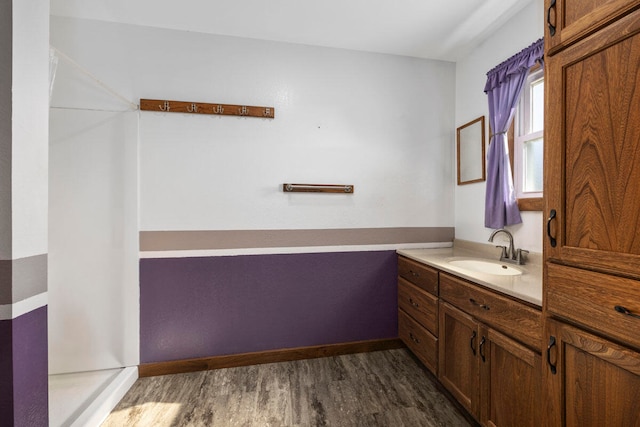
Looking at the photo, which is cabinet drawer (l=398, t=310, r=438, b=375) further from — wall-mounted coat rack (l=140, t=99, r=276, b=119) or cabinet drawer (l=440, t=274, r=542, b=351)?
wall-mounted coat rack (l=140, t=99, r=276, b=119)

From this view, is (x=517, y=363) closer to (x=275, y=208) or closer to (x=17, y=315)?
(x=275, y=208)

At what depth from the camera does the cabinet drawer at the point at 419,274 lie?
1854 mm

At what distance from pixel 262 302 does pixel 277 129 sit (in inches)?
54.1

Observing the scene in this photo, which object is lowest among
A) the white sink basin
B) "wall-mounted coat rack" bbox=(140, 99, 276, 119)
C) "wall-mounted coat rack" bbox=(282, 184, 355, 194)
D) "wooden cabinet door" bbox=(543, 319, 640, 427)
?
"wooden cabinet door" bbox=(543, 319, 640, 427)

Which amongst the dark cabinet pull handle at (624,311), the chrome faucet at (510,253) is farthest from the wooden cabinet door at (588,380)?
the chrome faucet at (510,253)

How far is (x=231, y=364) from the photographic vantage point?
213 centimetres

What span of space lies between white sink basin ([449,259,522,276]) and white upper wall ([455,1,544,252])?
0.19 meters

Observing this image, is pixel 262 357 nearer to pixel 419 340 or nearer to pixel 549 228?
pixel 419 340

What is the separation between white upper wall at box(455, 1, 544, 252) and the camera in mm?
1758

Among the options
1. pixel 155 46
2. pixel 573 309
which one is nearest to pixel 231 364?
pixel 573 309

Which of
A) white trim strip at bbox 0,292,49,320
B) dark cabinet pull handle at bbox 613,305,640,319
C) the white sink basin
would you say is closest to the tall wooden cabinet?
dark cabinet pull handle at bbox 613,305,640,319

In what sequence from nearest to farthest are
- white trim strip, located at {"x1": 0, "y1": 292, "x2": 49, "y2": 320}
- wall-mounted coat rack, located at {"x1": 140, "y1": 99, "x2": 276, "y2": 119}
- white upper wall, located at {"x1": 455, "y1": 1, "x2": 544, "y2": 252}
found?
white trim strip, located at {"x1": 0, "y1": 292, "x2": 49, "y2": 320} < white upper wall, located at {"x1": 455, "y1": 1, "x2": 544, "y2": 252} < wall-mounted coat rack, located at {"x1": 140, "y1": 99, "x2": 276, "y2": 119}

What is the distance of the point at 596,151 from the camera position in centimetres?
91

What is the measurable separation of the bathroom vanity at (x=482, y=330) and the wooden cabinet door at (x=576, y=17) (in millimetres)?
972
